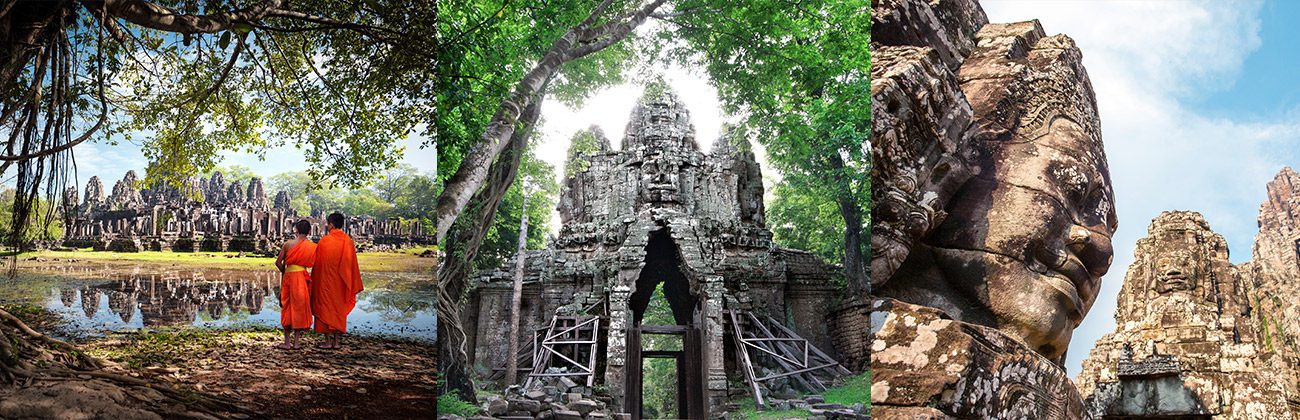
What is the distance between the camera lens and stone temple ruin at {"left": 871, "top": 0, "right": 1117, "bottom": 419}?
12.7ft

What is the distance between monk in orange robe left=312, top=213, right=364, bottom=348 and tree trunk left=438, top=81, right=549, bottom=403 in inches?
22.1

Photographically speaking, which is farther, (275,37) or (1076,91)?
(1076,91)

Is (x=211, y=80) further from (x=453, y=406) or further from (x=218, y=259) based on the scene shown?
(x=453, y=406)

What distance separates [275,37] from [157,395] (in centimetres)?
211

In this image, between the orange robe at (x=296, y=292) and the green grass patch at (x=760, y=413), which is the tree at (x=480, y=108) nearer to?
the orange robe at (x=296, y=292)

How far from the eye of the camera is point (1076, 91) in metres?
4.63

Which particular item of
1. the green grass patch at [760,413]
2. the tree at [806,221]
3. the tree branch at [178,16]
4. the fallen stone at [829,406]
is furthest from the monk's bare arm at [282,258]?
the fallen stone at [829,406]

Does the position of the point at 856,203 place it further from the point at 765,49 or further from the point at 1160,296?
the point at 1160,296

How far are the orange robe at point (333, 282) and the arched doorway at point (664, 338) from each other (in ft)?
5.73

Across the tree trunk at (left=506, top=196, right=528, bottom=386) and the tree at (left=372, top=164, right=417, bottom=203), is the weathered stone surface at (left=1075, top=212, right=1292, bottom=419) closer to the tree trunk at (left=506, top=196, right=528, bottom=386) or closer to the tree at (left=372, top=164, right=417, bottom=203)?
the tree trunk at (left=506, top=196, right=528, bottom=386)

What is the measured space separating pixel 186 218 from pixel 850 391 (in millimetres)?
4212

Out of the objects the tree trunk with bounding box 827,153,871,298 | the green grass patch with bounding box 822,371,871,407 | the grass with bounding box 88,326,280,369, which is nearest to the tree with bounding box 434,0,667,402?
the grass with bounding box 88,326,280,369

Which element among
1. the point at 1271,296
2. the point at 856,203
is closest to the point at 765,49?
the point at 856,203

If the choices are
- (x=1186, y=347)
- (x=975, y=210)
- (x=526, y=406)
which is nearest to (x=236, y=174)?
(x=526, y=406)
